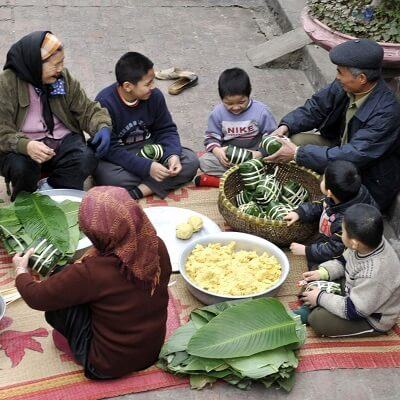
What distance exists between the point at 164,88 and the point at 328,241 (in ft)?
8.69

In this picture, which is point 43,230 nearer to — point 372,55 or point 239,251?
point 239,251

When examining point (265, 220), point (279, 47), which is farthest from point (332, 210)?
point (279, 47)

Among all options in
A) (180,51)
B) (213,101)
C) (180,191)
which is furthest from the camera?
(180,51)

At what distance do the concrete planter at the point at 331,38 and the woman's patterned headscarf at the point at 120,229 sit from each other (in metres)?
2.24

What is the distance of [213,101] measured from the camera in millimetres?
5535

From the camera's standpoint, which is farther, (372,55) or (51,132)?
(51,132)

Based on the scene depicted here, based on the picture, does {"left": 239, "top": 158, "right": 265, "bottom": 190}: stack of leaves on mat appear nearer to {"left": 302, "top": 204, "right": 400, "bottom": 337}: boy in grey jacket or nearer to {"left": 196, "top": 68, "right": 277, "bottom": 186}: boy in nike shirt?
{"left": 196, "top": 68, "right": 277, "bottom": 186}: boy in nike shirt

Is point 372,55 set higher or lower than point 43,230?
higher

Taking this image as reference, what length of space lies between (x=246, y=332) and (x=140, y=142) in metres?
1.82

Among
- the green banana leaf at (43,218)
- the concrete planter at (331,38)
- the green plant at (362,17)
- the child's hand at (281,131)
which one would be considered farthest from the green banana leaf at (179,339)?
the green plant at (362,17)

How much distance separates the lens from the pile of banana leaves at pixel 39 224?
142 inches

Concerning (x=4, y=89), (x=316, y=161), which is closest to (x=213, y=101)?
(x=316, y=161)

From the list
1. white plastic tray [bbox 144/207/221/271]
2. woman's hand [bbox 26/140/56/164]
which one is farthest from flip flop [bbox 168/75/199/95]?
woman's hand [bbox 26/140/56/164]

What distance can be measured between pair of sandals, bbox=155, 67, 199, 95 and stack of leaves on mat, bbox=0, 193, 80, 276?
207 centimetres
